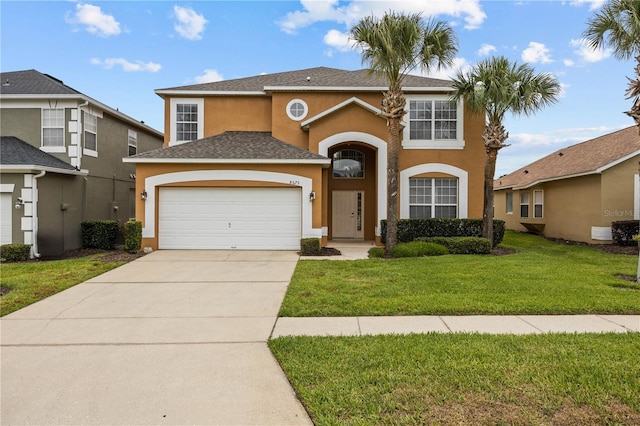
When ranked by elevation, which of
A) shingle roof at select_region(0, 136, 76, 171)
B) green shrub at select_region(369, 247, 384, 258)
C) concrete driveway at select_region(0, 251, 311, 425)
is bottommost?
concrete driveway at select_region(0, 251, 311, 425)

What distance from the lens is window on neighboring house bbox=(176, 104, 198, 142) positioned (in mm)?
16203

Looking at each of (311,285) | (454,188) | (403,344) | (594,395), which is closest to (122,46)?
(311,285)

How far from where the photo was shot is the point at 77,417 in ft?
10.5

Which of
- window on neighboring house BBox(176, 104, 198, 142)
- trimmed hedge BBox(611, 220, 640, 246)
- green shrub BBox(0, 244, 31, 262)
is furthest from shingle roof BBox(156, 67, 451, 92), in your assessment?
trimmed hedge BBox(611, 220, 640, 246)

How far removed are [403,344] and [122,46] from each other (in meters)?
15.9

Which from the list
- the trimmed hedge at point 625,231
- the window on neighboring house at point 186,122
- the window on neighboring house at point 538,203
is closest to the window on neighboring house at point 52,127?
the window on neighboring house at point 186,122

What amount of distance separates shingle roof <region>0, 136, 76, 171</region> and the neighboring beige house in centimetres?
2100

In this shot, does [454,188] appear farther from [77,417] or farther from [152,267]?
[77,417]

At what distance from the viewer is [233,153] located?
13.3 metres

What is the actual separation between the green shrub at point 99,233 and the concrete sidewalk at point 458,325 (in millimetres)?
11402

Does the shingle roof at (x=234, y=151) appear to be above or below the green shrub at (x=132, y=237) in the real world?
above

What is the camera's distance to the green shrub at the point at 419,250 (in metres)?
11.5

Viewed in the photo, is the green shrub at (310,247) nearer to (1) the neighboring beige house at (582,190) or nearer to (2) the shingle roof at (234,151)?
(2) the shingle roof at (234,151)

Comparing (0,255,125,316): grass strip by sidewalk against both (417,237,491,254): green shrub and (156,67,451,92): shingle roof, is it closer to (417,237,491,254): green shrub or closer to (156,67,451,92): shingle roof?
(156,67,451,92): shingle roof
